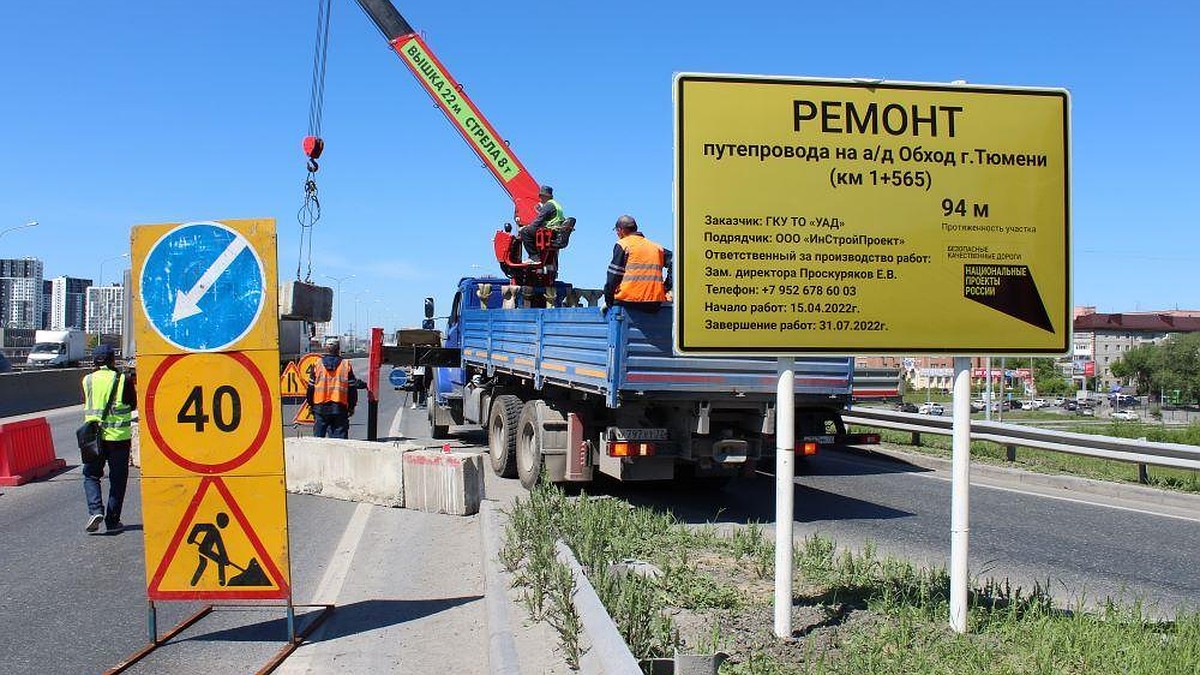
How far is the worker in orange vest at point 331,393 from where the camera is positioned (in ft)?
44.6

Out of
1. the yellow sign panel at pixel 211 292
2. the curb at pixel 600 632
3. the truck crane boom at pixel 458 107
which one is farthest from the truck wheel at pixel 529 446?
the truck crane boom at pixel 458 107

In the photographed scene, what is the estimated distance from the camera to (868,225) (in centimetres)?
509

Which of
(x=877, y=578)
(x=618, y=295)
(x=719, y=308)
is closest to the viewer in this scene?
(x=719, y=308)

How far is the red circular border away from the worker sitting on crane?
36.8ft

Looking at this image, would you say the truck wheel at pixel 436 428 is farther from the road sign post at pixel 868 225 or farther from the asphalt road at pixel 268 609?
the road sign post at pixel 868 225

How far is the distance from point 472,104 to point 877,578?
1589cm

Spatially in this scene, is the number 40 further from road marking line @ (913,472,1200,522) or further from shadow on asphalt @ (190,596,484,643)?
road marking line @ (913,472,1200,522)

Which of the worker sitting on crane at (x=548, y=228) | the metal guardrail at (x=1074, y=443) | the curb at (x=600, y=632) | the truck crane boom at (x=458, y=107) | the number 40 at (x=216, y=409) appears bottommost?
the curb at (x=600, y=632)

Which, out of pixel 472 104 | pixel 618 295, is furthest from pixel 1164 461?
pixel 472 104

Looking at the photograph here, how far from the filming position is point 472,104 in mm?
20125

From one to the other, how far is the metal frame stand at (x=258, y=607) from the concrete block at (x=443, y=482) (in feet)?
11.0

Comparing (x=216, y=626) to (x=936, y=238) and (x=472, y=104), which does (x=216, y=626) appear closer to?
(x=936, y=238)

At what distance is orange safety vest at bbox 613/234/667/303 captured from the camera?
350 inches

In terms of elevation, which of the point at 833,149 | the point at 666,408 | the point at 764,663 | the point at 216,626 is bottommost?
the point at 216,626
